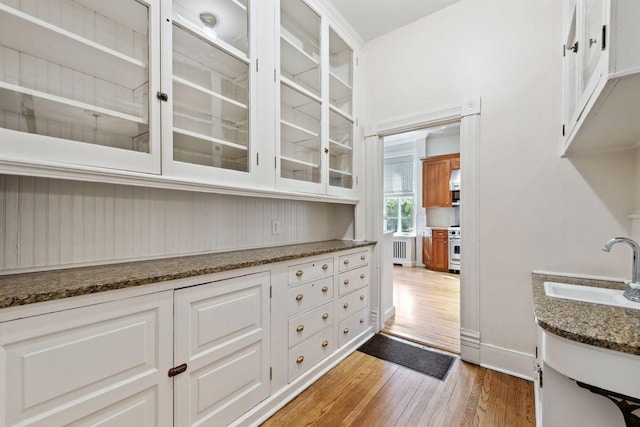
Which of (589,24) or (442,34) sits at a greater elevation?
(442,34)

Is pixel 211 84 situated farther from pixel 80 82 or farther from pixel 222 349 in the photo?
pixel 222 349

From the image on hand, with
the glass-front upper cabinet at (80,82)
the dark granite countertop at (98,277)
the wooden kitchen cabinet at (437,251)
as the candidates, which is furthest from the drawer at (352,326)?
the wooden kitchen cabinet at (437,251)

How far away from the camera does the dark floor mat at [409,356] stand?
2.06 meters

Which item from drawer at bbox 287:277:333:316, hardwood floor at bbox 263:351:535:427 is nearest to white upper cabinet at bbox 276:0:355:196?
drawer at bbox 287:277:333:316

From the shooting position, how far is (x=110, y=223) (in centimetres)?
137

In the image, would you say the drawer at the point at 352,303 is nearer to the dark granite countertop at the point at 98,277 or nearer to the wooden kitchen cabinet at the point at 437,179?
the dark granite countertop at the point at 98,277

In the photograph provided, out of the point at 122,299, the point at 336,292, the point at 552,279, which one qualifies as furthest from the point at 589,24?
the point at 122,299

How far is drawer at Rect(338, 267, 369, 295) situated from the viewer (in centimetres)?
221

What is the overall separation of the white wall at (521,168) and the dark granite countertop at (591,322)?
32.4 inches

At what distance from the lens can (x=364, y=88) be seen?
280cm

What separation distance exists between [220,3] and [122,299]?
169 cm

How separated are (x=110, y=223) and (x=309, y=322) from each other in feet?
4.44

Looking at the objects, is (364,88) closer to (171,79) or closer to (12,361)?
(171,79)

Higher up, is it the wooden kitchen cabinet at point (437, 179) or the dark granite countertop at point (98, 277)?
the wooden kitchen cabinet at point (437, 179)
